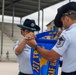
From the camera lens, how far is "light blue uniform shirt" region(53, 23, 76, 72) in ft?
7.76

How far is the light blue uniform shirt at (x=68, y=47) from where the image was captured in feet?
7.76

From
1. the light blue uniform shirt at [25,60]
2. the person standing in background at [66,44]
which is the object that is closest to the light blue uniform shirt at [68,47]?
the person standing in background at [66,44]

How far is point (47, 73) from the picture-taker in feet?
9.61

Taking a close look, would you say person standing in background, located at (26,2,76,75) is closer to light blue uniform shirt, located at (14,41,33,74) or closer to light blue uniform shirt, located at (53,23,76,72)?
light blue uniform shirt, located at (53,23,76,72)

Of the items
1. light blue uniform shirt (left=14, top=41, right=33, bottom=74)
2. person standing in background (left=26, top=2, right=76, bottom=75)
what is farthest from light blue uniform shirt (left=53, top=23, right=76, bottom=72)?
light blue uniform shirt (left=14, top=41, right=33, bottom=74)

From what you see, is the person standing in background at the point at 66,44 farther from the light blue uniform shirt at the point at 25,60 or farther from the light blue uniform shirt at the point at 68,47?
the light blue uniform shirt at the point at 25,60

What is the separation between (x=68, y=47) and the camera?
242 cm

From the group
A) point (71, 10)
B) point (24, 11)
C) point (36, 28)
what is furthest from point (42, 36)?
point (24, 11)

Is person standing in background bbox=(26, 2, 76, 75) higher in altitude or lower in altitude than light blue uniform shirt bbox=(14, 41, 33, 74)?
higher

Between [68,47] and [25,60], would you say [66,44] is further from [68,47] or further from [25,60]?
[25,60]

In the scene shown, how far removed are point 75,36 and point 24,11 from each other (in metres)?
30.9

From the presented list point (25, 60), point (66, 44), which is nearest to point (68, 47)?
point (66, 44)

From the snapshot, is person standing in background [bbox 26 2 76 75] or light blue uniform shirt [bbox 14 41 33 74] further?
light blue uniform shirt [bbox 14 41 33 74]

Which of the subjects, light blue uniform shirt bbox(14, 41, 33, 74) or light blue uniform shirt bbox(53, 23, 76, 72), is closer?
light blue uniform shirt bbox(53, 23, 76, 72)
